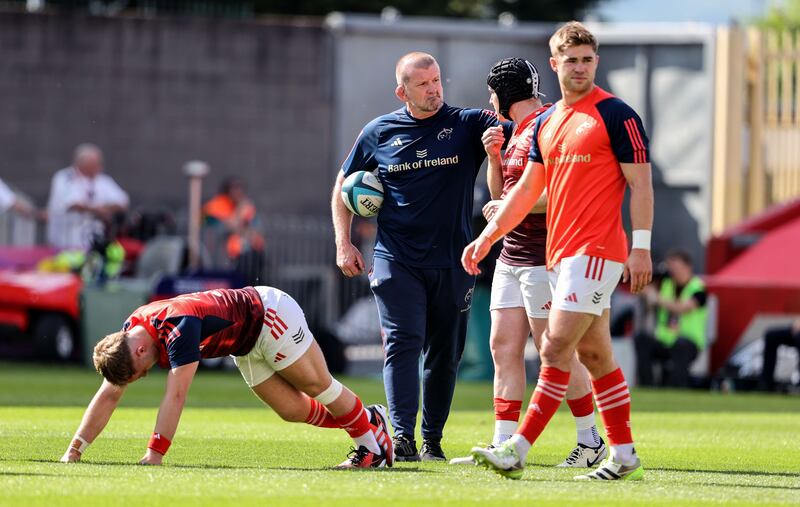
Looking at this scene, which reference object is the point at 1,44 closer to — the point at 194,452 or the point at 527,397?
the point at 527,397

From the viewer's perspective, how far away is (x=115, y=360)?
26.6 ft

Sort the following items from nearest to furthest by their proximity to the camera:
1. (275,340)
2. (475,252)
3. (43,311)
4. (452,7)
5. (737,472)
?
(475,252)
(275,340)
(737,472)
(43,311)
(452,7)

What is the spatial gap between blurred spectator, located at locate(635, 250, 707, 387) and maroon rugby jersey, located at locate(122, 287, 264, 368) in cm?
1112

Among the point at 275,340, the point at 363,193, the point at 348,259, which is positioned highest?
the point at 363,193

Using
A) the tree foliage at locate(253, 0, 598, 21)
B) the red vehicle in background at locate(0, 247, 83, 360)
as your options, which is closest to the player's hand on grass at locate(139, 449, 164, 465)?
the red vehicle in background at locate(0, 247, 83, 360)

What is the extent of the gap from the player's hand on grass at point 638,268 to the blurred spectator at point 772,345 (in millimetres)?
11154

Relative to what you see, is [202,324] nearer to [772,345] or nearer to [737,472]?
[737,472]

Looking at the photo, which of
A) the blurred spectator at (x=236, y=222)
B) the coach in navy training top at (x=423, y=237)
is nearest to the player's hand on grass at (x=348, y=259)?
the coach in navy training top at (x=423, y=237)

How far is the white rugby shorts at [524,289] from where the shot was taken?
891cm

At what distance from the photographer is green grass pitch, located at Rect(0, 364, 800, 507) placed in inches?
281

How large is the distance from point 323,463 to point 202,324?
1.16 m

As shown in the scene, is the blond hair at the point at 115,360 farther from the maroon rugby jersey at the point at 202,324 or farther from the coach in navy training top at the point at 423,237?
the coach in navy training top at the point at 423,237

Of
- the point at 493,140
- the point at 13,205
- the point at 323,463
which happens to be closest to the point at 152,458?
the point at 323,463

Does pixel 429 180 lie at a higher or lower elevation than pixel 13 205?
higher
